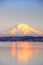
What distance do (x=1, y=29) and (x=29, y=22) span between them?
1.41 feet

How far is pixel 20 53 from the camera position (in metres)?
2.81

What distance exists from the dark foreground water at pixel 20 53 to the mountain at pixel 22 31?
263 mm

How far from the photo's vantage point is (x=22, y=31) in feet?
6.88

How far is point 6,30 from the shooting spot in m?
2.18

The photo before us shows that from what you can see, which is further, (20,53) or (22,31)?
(20,53)

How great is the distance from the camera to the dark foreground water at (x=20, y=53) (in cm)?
237

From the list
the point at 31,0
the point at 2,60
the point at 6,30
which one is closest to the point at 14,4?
the point at 31,0

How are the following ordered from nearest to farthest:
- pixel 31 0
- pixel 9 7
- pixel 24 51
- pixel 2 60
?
pixel 31 0 → pixel 9 7 → pixel 2 60 → pixel 24 51

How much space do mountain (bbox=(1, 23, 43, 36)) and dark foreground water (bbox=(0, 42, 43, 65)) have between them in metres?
0.26

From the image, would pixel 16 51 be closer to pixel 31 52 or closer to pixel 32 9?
pixel 31 52

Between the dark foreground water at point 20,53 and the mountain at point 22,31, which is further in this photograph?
the dark foreground water at point 20,53

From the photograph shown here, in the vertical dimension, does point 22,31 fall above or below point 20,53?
above

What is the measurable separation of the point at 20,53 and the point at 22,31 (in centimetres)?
82

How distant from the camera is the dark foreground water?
2.37 m
